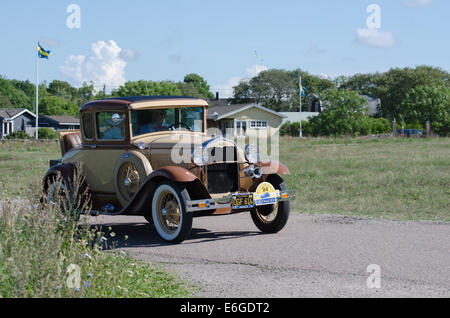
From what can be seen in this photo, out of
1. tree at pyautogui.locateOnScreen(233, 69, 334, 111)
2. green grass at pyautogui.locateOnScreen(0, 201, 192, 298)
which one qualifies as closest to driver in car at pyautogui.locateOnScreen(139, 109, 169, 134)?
green grass at pyautogui.locateOnScreen(0, 201, 192, 298)

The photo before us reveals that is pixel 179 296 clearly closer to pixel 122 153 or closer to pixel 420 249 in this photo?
pixel 420 249

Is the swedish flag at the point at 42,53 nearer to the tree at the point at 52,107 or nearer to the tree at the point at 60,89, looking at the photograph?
the tree at the point at 52,107

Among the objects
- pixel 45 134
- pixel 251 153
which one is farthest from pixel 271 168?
pixel 45 134

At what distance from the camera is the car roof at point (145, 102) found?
369 inches

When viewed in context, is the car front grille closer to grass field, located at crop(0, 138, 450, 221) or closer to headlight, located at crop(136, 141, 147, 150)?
headlight, located at crop(136, 141, 147, 150)

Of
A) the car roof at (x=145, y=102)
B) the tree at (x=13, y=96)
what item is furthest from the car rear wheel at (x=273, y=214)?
the tree at (x=13, y=96)

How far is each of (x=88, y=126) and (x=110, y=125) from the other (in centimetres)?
65

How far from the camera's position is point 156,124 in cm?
960

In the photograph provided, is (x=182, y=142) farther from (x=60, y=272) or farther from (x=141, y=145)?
(x=60, y=272)

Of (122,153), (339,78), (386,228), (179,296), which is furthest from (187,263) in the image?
(339,78)

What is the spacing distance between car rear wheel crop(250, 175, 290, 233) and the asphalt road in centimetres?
16

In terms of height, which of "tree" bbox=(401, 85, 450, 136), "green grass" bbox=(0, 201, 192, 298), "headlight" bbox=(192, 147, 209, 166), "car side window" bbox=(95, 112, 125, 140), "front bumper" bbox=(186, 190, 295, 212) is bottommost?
"green grass" bbox=(0, 201, 192, 298)

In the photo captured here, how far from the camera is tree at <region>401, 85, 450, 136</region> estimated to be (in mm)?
58216

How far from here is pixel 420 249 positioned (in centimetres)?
761
